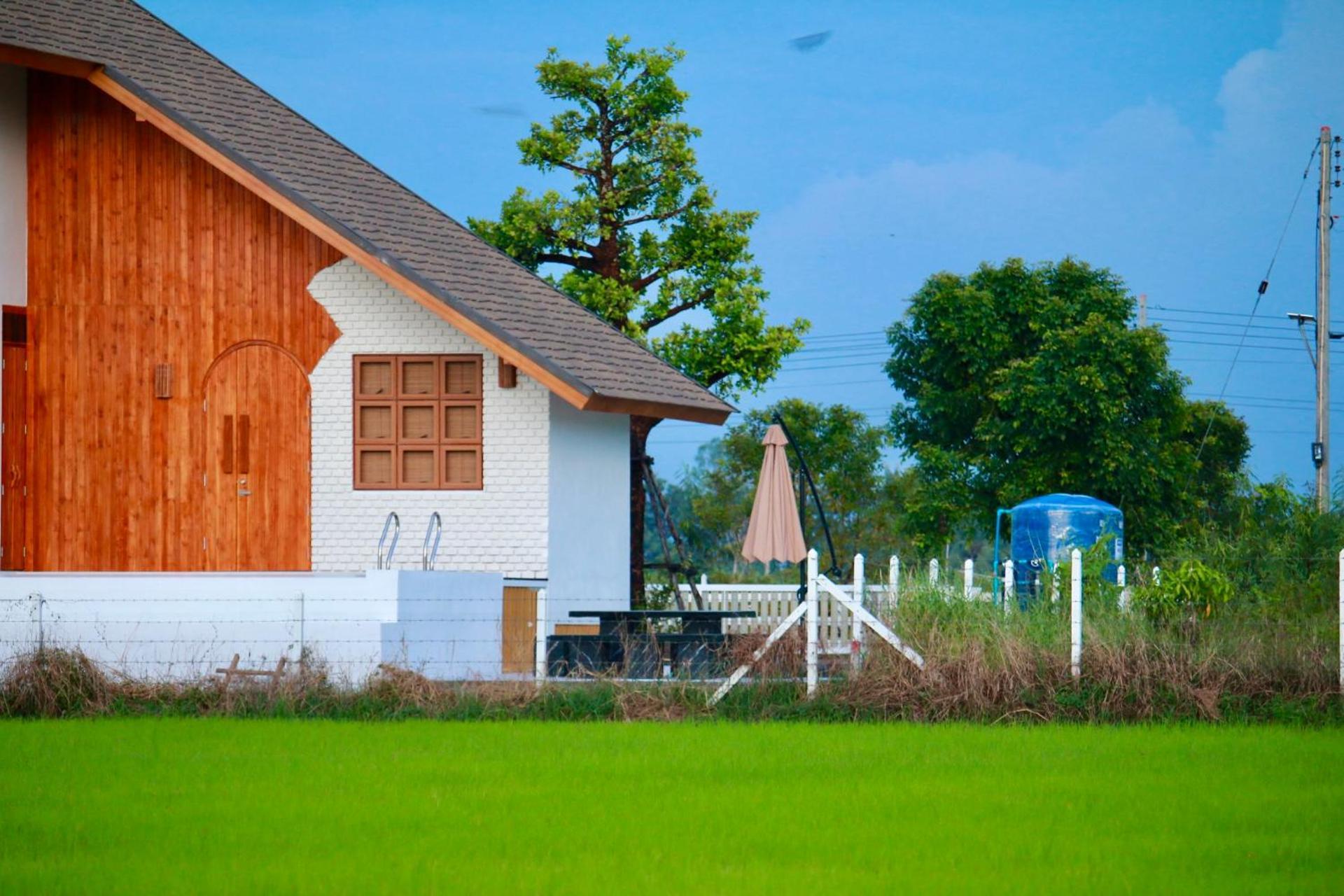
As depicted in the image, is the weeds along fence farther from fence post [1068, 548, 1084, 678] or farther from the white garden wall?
the white garden wall

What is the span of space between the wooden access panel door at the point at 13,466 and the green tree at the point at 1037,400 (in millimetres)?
21540

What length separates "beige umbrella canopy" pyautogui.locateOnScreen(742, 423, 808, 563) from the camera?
21469mm

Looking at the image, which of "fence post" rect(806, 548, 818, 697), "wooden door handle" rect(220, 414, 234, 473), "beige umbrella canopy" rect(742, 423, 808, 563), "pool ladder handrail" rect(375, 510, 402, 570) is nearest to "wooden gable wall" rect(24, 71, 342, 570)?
"wooden door handle" rect(220, 414, 234, 473)

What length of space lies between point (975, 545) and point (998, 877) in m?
55.6

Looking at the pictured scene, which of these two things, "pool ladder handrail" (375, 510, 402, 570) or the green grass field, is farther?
"pool ladder handrail" (375, 510, 402, 570)

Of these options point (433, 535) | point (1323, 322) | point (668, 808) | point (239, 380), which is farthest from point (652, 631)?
point (1323, 322)

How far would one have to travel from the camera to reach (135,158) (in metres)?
21.2

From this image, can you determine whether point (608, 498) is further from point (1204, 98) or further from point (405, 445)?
point (1204, 98)

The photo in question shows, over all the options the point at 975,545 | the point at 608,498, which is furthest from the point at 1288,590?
the point at 975,545

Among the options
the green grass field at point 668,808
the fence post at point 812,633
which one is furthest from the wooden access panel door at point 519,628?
the green grass field at point 668,808

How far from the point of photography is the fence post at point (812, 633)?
1536 centimetres

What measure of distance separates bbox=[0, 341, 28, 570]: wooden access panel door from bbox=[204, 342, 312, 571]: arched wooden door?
7.56ft

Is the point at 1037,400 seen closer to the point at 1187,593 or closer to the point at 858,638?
the point at 1187,593

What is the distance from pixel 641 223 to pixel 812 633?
590 inches
